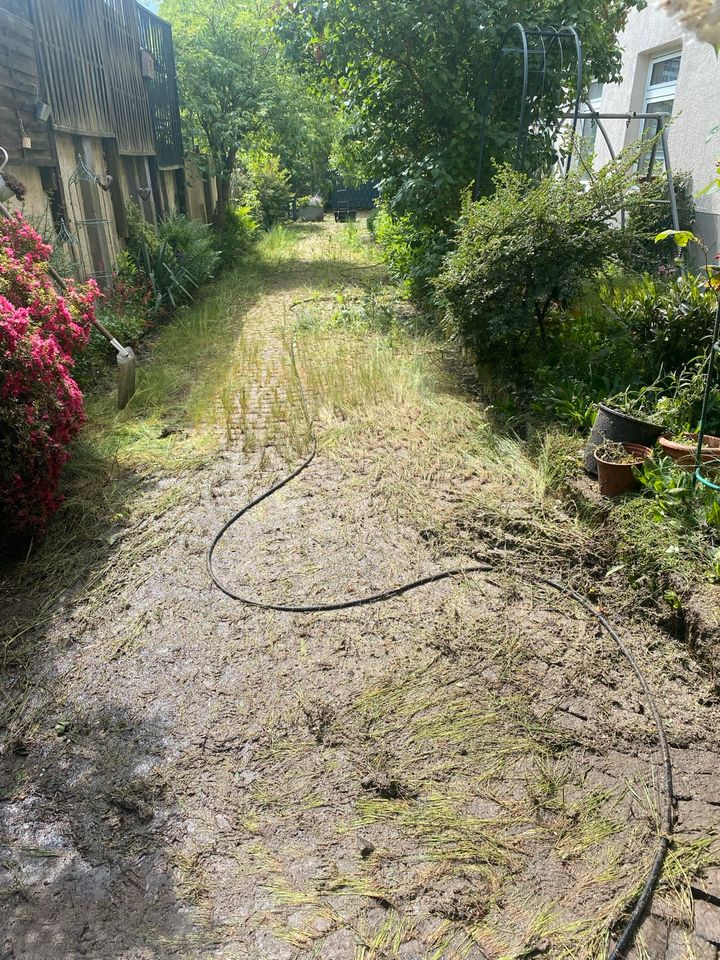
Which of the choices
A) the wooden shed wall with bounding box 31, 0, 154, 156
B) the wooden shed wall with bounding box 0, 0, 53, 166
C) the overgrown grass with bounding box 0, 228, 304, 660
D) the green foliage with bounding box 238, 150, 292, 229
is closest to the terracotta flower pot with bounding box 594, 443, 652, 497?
the overgrown grass with bounding box 0, 228, 304, 660

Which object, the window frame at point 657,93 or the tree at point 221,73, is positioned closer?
the window frame at point 657,93

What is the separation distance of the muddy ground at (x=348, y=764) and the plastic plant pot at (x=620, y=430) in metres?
0.90

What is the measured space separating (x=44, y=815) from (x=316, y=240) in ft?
56.6

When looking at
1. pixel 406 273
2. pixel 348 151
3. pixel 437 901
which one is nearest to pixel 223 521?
pixel 437 901

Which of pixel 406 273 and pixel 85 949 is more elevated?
pixel 406 273

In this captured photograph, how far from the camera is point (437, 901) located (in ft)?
7.01

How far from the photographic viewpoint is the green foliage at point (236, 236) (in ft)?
46.2

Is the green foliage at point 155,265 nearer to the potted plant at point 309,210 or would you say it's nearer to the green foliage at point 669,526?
the green foliage at point 669,526

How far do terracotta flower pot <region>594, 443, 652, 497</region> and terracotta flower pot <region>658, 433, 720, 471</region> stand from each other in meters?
0.11

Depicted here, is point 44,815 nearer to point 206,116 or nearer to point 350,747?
point 350,747

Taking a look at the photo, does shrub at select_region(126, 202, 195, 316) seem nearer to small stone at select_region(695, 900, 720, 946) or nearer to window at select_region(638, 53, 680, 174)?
window at select_region(638, 53, 680, 174)

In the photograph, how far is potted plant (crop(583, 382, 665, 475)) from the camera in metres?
4.23

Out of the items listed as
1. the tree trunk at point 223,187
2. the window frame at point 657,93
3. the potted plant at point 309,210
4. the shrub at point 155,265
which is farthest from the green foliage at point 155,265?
the potted plant at point 309,210

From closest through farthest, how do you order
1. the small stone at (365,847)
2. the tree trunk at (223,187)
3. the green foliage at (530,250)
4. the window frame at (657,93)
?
the small stone at (365,847) → the green foliage at (530,250) → the window frame at (657,93) → the tree trunk at (223,187)
